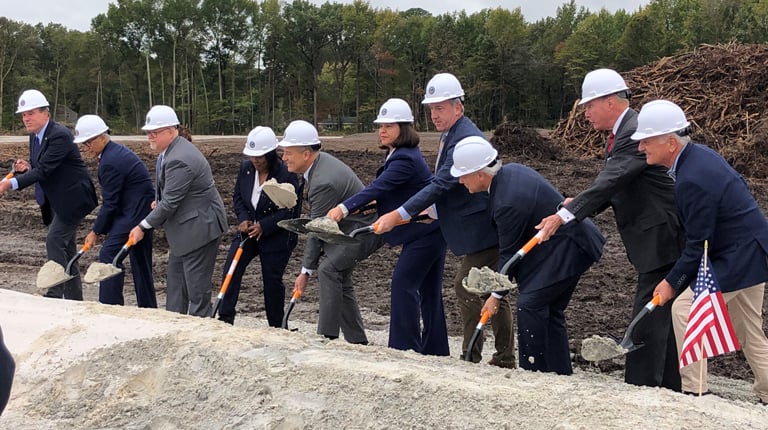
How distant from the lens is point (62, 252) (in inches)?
266

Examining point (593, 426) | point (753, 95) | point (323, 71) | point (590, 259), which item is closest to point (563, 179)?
point (753, 95)

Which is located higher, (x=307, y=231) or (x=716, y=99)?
(x=716, y=99)

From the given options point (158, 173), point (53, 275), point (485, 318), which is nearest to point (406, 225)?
point (485, 318)

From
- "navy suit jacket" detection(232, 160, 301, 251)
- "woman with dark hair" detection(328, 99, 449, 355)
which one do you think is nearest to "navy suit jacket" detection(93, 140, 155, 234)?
"navy suit jacket" detection(232, 160, 301, 251)

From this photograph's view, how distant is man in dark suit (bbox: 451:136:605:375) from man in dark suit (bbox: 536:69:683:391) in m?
0.18

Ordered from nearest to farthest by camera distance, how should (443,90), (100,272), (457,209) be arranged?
(457,209)
(443,90)
(100,272)

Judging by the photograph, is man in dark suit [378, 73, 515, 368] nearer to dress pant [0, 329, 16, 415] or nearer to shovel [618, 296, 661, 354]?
shovel [618, 296, 661, 354]

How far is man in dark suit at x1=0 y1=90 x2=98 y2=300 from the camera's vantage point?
6.58 m

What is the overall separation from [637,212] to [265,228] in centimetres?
288

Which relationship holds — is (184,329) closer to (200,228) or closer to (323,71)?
(200,228)

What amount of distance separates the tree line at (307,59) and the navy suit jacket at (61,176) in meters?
40.7

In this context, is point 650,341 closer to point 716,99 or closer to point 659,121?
point 659,121

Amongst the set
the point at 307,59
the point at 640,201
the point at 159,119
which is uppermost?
the point at 307,59

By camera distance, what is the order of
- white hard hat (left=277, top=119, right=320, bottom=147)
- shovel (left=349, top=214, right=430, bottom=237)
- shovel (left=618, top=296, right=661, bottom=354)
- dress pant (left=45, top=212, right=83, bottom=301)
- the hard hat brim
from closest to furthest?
shovel (left=618, top=296, right=661, bottom=354) < shovel (left=349, top=214, right=430, bottom=237) < white hard hat (left=277, top=119, right=320, bottom=147) < the hard hat brim < dress pant (left=45, top=212, right=83, bottom=301)
